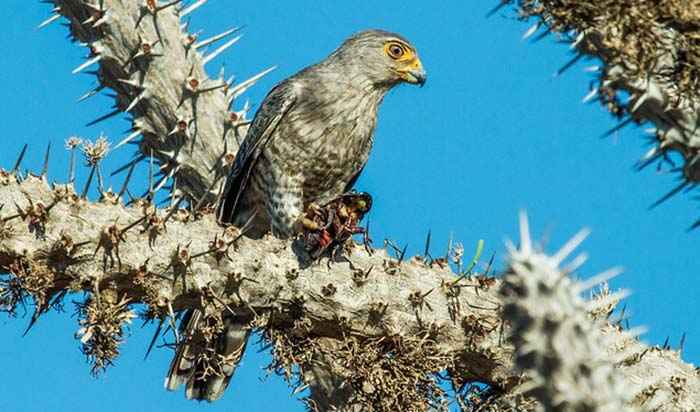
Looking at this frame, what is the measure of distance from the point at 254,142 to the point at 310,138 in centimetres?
50

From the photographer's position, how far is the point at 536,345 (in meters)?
2.28

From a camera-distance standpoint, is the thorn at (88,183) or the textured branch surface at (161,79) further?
the textured branch surface at (161,79)

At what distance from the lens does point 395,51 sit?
331 inches

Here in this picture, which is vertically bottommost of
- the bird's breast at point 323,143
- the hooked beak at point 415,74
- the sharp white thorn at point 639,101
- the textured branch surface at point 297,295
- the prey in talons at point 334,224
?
the sharp white thorn at point 639,101

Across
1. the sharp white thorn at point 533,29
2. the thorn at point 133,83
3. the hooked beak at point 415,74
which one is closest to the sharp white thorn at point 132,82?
the thorn at point 133,83

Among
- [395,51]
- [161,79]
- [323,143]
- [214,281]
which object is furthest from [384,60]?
[214,281]

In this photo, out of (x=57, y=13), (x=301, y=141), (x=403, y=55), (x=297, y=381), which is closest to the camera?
(x=297, y=381)

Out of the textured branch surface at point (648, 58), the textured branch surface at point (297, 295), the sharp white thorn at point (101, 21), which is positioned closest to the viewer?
the textured branch surface at point (648, 58)

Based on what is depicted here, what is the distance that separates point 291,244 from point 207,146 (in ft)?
5.22

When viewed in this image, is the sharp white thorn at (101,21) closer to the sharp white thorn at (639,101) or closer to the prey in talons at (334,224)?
the prey in talons at (334,224)

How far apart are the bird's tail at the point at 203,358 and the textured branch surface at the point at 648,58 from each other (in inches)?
114

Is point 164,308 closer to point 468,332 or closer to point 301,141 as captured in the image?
point 468,332

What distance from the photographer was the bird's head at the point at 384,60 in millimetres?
8250

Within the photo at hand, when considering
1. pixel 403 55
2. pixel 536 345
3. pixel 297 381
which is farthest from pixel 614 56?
pixel 403 55
